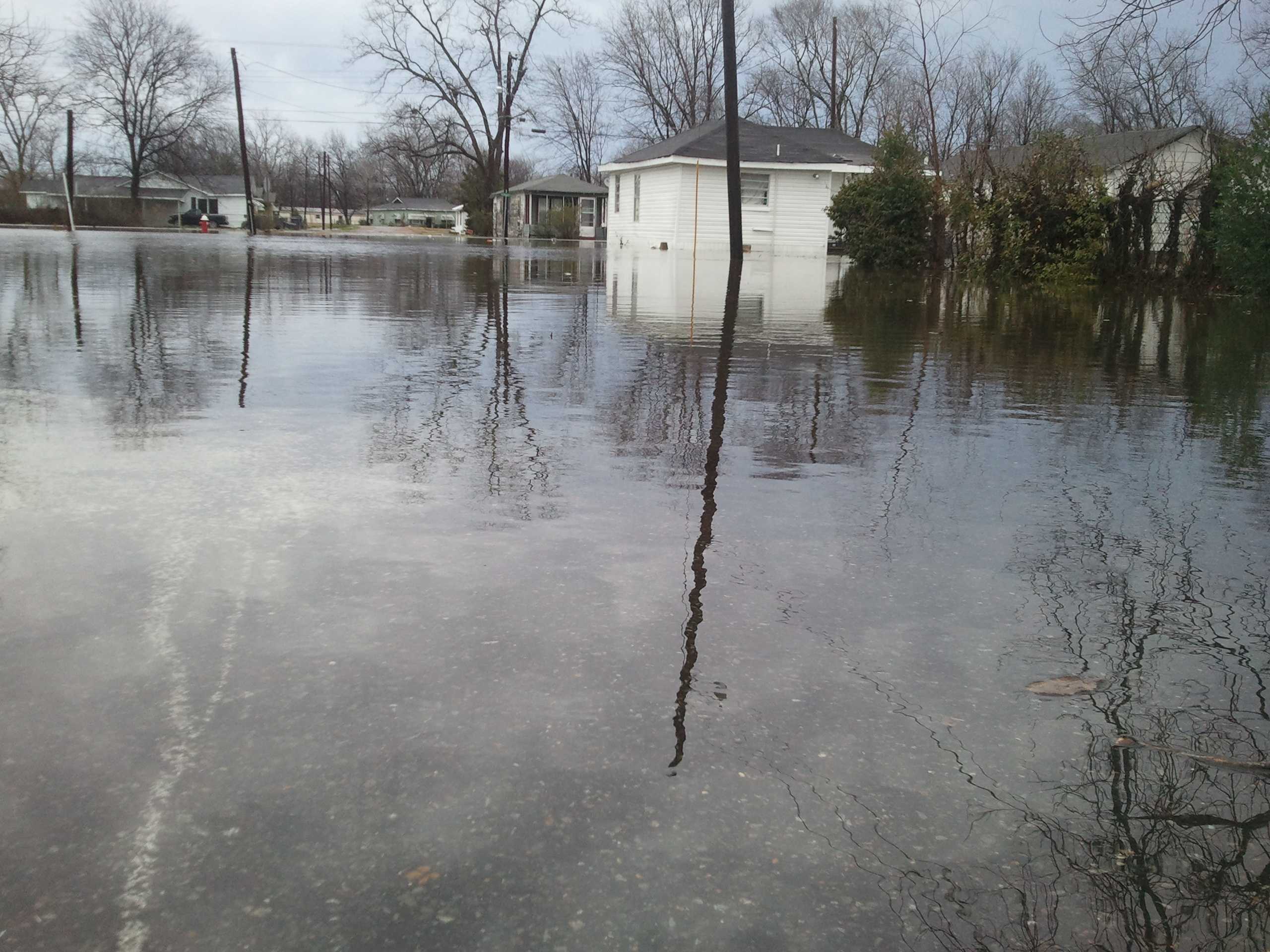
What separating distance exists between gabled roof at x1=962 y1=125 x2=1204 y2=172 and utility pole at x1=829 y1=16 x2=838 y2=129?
45.6ft

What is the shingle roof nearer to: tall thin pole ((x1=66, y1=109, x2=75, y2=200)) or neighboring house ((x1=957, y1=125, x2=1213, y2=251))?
tall thin pole ((x1=66, y1=109, x2=75, y2=200))

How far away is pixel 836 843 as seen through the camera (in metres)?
2.25

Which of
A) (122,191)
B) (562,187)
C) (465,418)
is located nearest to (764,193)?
(562,187)

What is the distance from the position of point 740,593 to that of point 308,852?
5.94ft

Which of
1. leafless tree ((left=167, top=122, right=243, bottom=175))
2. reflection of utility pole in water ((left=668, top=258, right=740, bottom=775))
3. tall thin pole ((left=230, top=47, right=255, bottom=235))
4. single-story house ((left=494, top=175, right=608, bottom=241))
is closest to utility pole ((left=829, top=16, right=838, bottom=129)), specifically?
single-story house ((left=494, top=175, right=608, bottom=241))

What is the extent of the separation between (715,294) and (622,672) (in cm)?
1514

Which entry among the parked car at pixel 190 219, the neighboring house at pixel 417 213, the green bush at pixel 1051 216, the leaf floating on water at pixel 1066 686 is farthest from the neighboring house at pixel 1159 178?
the neighboring house at pixel 417 213

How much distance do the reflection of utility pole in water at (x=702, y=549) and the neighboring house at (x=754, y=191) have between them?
1131 inches

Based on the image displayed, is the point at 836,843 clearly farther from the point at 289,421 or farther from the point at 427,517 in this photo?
the point at 289,421

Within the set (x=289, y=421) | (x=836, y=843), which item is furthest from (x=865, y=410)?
(x=836, y=843)

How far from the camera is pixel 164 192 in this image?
3526 inches

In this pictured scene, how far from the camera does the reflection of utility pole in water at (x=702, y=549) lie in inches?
110

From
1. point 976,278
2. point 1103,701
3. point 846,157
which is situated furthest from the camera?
point 846,157

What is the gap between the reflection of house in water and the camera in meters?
12.7
